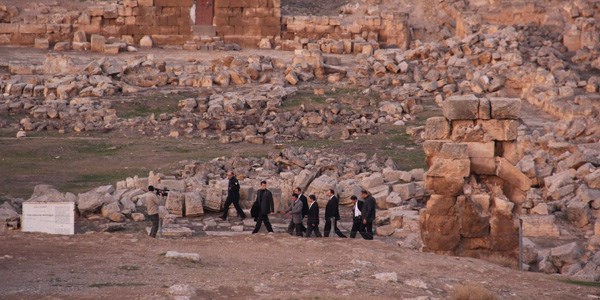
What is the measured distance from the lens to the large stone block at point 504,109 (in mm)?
19062

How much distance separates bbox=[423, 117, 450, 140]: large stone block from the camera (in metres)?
19.2

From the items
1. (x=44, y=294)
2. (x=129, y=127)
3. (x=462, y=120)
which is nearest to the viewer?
(x=44, y=294)

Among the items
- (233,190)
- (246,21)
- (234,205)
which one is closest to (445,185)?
(233,190)

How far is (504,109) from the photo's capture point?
19109 millimetres

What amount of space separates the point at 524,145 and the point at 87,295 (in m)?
14.8

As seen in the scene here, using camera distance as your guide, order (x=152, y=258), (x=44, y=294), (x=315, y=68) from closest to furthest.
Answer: (x=44, y=294) < (x=152, y=258) < (x=315, y=68)

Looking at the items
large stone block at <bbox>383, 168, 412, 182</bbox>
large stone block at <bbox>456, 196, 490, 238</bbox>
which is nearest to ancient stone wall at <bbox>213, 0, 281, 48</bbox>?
large stone block at <bbox>383, 168, 412, 182</bbox>

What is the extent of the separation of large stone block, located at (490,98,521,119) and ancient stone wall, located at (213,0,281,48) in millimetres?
22441

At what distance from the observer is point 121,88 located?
34.9 meters

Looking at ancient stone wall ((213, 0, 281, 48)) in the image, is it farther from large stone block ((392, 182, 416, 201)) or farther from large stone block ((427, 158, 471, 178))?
large stone block ((427, 158, 471, 178))

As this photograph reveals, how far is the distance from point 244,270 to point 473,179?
4077 millimetres

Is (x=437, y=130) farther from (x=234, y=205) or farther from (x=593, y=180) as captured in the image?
(x=593, y=180)

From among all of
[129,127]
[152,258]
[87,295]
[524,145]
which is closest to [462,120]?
[152,258]

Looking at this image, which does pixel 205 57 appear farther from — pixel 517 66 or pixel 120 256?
pixel 120 256
